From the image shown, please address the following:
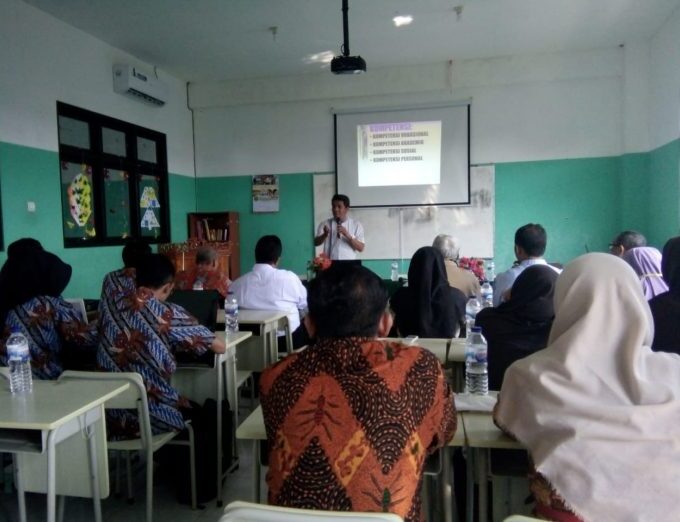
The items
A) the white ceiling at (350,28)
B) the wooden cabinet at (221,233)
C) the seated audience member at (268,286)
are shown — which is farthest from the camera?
the wooden cabinet at (221,233)

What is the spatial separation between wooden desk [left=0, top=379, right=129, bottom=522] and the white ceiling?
3.98m

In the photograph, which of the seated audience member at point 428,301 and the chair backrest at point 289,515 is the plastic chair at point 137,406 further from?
the seated audience member at point 428,301

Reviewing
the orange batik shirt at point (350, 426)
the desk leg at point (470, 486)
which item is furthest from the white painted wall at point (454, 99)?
the orange batik shirt at point (350, 426)

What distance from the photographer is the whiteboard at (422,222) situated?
262 inches

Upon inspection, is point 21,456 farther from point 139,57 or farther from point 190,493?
point 139,57

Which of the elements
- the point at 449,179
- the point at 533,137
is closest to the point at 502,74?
the point at 533,137

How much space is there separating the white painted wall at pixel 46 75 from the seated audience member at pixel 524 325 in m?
4.42

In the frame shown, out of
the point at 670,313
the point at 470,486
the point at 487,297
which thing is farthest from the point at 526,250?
the point at 470,486

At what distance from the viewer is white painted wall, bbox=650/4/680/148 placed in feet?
17.5

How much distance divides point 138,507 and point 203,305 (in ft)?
3.85

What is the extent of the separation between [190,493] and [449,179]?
202 inches

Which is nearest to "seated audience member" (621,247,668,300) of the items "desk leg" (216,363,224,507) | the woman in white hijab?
the woman in white hijab

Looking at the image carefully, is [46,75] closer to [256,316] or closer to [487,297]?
[256,316]

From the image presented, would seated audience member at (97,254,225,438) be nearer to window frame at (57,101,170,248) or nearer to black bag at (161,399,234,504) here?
black bag at (161,399,234,504)
